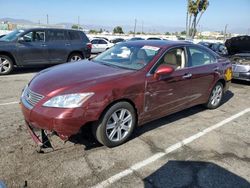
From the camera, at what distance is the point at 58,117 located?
3326mm

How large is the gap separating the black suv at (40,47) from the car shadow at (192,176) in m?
7.75

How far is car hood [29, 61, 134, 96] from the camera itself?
3510mm

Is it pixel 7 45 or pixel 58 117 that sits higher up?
pixel 7 45

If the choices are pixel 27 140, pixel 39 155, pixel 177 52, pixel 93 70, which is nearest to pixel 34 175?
pixel 39 155

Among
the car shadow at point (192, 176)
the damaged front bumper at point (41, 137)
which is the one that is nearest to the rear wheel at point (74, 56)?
the damaged front bumper at point (41, 137)

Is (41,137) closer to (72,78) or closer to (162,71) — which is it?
(72,78)

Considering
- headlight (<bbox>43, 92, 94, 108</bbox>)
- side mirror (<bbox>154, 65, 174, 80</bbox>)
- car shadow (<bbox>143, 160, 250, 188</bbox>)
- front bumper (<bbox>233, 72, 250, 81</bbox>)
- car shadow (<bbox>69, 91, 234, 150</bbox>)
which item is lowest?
car shadow (<bbox>143, 160, 250, 188</bbox>)

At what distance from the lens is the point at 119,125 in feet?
12.8

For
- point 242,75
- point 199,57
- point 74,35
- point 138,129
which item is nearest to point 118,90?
point 138,129

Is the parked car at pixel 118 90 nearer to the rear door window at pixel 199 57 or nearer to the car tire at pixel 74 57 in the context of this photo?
the rear door window at pixel 199 57

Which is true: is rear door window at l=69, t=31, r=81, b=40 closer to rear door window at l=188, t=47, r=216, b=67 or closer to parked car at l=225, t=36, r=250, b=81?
parked car at l=225, t=36, r=250, b=81

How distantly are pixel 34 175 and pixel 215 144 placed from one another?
275 centimetres

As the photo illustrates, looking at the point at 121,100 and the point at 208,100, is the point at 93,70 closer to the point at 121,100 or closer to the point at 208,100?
the point at 121,100

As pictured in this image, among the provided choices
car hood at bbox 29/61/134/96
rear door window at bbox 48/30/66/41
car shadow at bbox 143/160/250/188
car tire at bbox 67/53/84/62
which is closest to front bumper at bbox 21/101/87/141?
car hood at bbox 29/61/134/96
